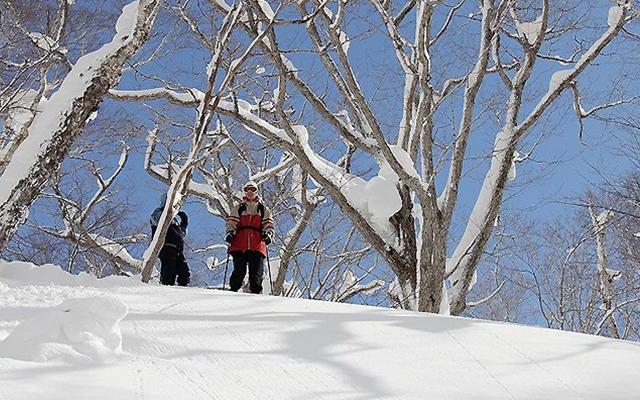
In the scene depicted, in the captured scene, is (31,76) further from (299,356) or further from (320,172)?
(299,356)

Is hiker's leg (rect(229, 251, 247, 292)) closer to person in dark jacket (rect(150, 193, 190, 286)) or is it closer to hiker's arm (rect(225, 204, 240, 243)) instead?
hiker's arm (rect(225, 204, 240, 243))

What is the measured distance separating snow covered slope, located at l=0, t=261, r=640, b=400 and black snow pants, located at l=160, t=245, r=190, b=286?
2.89 m

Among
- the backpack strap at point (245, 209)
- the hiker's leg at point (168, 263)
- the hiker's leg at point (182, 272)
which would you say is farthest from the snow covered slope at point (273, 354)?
the hiker's leg at point (182, 272)

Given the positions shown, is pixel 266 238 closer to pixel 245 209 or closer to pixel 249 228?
pixel 249 228

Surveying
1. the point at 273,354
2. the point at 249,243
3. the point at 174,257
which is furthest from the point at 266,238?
the point at 273,354

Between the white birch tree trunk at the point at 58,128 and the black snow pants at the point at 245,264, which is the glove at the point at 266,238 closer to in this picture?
the black snow pants at the point at 245,264

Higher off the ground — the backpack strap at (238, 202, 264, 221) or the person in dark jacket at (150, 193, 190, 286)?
the backpack strap at (238, 202, 264, 221)

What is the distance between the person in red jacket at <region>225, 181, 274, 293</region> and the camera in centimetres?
521

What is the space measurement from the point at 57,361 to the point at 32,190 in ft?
5.64

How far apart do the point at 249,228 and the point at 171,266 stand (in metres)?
1.19

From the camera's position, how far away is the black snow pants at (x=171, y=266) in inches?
228

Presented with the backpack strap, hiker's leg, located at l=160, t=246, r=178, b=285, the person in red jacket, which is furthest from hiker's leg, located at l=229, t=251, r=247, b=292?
hiker's leg, located at l=160, t=246, r=178, b=285

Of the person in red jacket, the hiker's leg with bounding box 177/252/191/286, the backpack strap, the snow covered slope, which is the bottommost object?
the snow covered slope

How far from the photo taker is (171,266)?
583cm
